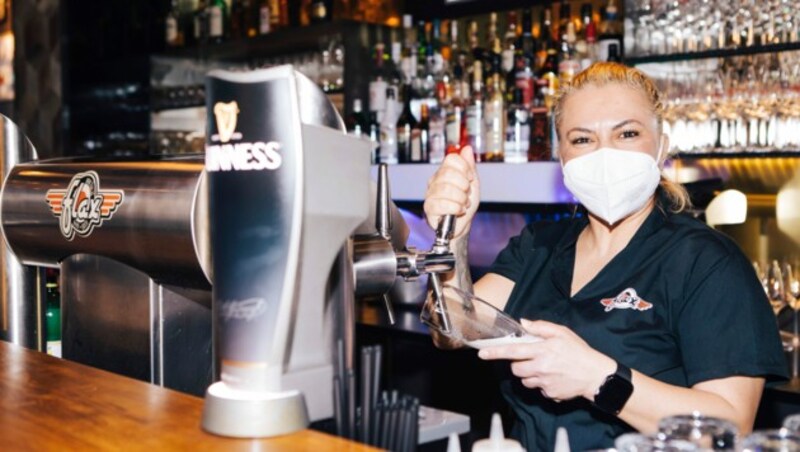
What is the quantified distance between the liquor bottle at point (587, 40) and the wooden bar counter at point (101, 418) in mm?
2411

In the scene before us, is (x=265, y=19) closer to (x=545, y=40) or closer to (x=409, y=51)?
(x=409, y=51)

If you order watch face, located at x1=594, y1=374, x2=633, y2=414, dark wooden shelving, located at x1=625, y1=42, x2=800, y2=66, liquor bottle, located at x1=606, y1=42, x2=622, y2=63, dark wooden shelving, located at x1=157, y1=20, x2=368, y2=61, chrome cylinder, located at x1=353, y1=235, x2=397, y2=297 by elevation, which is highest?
dark wooden shelving, located at x1=157, y1=20, x2=368, y2=61

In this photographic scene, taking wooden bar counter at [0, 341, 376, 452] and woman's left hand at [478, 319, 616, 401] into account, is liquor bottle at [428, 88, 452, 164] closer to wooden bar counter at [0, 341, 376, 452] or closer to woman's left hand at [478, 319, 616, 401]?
woman's left hand at [478, 319, 616, 401]

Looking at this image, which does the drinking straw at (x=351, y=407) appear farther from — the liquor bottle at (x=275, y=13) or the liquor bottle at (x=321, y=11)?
the liquor bottle at (x=275, y=13)

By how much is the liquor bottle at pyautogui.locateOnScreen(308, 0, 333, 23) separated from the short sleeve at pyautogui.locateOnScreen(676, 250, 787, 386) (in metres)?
2.80

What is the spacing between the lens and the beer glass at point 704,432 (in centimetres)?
72

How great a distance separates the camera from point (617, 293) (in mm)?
1698

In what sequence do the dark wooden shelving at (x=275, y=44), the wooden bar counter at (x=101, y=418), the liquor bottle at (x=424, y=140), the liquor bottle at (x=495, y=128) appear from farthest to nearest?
the dark wooden shelving at (x=275, y=44), the liquor bottle at (x=424, y=140), the liquor bottle at (x=495, y=128), the wooden bar counter at (x=101, y=418)

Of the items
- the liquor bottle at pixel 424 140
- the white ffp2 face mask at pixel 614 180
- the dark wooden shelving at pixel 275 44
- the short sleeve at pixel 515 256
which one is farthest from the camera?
the dark wooden shelving at pixel 275 44

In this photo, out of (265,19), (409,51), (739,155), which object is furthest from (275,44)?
(739,155)

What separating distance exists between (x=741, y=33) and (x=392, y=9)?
155 cm

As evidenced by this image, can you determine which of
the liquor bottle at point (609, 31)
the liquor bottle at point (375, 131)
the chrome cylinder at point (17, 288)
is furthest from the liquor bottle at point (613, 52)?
the chrome cylinder at point (17, 288)

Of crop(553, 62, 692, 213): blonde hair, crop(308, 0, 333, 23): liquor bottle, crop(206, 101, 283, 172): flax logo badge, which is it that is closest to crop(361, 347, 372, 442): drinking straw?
crop(206, 101, 283, 172): flax logo badge

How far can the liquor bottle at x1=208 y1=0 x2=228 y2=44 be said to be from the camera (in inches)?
177
